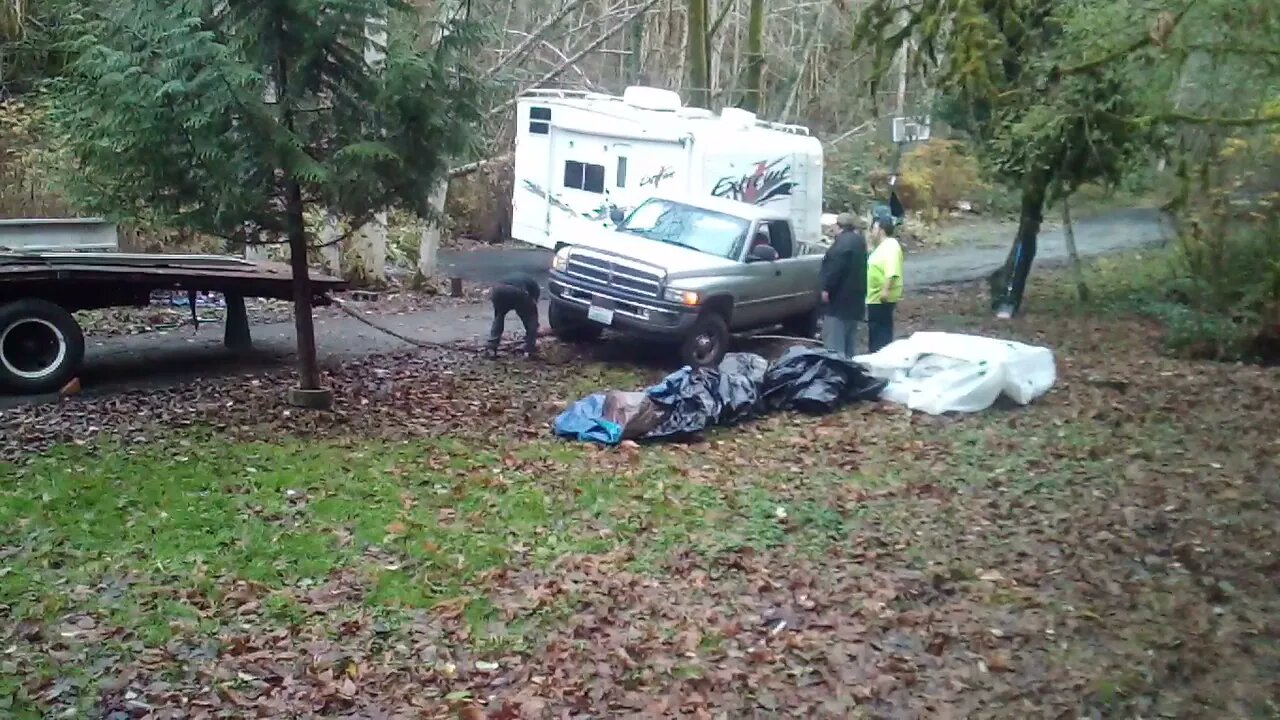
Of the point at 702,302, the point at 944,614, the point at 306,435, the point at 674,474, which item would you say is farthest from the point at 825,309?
the point at 944,614

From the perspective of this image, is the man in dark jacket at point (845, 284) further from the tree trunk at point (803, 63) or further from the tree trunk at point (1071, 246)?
the tree trunk at point (803, 63)

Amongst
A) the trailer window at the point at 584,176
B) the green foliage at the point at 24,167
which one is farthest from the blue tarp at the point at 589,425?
the green foliage at the point at 24,167

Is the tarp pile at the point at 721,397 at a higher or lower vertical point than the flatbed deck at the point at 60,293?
lower

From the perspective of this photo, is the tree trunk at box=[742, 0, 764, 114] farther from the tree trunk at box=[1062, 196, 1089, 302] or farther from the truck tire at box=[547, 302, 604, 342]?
the truck tire at box=[547, 302, 604, 342]

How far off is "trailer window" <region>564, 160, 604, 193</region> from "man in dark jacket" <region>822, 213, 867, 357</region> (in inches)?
260

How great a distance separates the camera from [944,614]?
22.4 ft

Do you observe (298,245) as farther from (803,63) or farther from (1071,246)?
(803,63)

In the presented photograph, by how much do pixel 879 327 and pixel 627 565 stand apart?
7.55 meters

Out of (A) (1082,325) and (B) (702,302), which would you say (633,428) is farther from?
(A) (1082,325)

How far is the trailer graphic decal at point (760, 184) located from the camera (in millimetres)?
18562

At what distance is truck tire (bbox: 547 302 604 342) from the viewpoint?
14.6 meters

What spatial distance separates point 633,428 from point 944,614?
4.13 meters

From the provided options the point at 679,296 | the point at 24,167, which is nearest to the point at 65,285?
the point at 679,296

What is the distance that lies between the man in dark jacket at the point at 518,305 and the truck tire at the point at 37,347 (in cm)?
420
